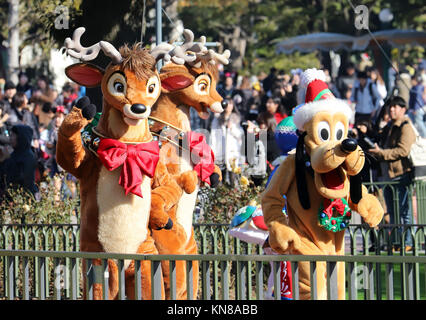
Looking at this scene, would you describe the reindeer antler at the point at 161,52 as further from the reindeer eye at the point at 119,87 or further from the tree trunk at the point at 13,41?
the tree trunk at the point at 13,41

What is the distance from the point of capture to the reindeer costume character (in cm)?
707

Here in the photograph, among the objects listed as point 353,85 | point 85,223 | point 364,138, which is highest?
point 353,85

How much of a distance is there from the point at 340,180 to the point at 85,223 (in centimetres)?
190

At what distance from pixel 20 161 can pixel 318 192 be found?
777 cm

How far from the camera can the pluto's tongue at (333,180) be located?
7129 mm

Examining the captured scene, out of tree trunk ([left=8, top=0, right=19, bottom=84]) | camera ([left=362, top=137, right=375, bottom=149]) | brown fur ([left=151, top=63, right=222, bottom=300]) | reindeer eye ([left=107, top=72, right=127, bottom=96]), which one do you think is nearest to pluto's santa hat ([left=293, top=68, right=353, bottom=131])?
brown fur ([left=151, top=63, right=222, bottom=300])

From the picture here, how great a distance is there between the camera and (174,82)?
28.0 ft

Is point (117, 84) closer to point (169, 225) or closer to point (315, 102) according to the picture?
point (169, 225)

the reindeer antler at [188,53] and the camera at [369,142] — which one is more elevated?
the reindeer antler at [188,53]

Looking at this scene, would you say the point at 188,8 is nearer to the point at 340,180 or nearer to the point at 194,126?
the point at 194,126

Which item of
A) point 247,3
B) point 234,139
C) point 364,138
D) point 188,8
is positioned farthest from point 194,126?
point 247,3

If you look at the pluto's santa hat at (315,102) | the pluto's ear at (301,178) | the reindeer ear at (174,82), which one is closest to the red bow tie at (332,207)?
the pluto's ear at (301,178)

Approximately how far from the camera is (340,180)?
23.5 ft

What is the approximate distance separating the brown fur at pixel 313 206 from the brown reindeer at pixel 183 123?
3.69 feet
